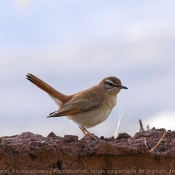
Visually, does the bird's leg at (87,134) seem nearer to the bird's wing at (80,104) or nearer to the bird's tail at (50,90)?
the bird's wing at (80,104)

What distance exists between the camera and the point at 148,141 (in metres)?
5.73

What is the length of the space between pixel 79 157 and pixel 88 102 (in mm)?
2361

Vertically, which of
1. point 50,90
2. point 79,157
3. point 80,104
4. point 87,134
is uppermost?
point 50,90

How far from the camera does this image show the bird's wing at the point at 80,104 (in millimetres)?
7230

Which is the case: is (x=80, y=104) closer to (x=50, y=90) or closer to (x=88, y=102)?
(x=88, y=102)

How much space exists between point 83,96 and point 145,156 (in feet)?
7.69

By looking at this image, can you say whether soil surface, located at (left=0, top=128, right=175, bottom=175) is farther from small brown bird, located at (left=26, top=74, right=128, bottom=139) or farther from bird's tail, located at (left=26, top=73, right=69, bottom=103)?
bird's tail, located at (left=26, top=73, right=69, bottom=103)

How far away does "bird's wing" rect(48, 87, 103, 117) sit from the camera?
723cm

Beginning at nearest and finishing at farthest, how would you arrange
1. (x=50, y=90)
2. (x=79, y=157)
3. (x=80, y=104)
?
(x=79, y=157)
(x=80, y=104)
(x=50, y=90)

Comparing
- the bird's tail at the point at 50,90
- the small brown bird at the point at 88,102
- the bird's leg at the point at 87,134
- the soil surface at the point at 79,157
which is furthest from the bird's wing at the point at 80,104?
the soil surface at the point at 79,157

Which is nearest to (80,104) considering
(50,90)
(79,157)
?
(50,90)

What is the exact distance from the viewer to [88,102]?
7344 mm

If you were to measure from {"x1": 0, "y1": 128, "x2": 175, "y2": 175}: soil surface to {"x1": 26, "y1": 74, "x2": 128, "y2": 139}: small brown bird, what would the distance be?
171cm

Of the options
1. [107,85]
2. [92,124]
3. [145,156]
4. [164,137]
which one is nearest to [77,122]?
[92,124]
